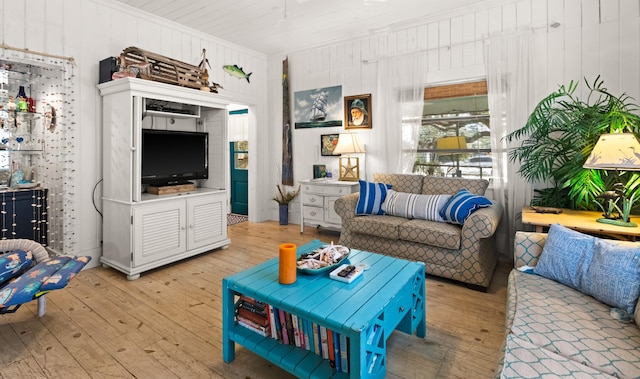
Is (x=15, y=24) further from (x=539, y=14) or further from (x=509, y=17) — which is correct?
(x=539, y=14)

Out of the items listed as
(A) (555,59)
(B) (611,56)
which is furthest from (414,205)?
(B) (611,56)

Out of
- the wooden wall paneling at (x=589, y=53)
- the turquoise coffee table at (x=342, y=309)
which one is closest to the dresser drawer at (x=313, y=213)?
the turquoise coffee table at (x=342, y=309)

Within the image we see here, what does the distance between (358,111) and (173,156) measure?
245 centimetres

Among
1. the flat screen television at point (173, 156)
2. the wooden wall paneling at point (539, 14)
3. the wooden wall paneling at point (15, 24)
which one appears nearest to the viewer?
the wooden wall paneling at point (15, 24)

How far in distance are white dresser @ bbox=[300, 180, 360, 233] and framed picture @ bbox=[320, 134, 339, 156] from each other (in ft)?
1.80

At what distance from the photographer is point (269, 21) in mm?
4016

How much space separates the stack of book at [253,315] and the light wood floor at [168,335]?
0.21 m

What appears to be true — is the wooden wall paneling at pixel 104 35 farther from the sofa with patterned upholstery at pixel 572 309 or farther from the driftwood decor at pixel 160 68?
the sofa with patterned upholstery at pixel 572 309

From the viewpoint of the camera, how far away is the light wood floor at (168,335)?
1723 mm

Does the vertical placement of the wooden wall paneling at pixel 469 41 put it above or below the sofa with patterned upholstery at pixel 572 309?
above

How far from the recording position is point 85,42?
128 inches

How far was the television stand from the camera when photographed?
3.39 meters

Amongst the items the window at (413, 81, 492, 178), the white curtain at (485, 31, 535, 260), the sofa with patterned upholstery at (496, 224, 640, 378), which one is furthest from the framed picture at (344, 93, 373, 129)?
the sofa with patterned upholstery at (496, 224, 640, 378)

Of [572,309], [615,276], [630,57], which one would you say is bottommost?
[572,309]
